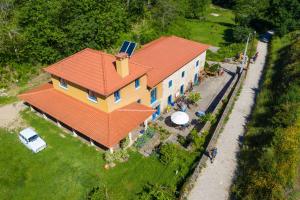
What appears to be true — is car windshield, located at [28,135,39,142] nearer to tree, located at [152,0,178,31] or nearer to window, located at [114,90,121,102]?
window, located at [114,90,121,102]

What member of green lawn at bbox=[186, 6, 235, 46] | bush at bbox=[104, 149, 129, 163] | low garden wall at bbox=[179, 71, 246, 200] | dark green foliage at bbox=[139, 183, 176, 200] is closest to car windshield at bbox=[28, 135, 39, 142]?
bush at bbox=[104, 149, 129, 163]

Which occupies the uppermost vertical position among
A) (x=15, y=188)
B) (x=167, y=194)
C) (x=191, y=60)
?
(x=191, y=60)

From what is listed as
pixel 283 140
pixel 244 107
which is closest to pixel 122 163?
pixel 283 140

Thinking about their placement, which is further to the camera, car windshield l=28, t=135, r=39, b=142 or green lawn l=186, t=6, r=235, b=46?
green lawn l=186, t=6, r=235, b=46

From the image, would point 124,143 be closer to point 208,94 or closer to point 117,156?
point 117,156

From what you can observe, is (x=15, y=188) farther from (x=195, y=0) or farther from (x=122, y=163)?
(x=195, y=0)

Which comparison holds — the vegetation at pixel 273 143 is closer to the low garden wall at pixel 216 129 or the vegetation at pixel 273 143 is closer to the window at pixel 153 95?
the low garden wall at pixel 216 129
